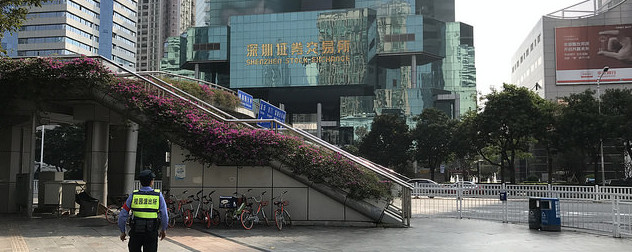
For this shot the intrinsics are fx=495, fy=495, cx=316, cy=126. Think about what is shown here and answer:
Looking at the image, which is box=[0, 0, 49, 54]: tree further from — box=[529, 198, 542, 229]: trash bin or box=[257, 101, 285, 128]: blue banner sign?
box=[529, 198, 542, 229]: trash bin

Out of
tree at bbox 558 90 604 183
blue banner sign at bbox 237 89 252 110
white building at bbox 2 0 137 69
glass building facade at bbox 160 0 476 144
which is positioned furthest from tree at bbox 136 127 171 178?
white building at bbox 2 0 137 69

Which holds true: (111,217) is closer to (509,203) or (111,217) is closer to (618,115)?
(509,203)

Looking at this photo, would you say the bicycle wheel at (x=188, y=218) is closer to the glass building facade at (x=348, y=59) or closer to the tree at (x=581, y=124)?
the tree at (x=581, y=124)

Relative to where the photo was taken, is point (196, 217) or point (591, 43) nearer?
point (196, 217)

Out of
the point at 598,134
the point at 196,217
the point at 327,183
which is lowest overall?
the point at 196,217

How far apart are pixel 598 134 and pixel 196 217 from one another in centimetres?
3265

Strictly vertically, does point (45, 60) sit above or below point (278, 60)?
below

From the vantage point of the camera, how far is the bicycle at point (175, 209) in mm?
13602

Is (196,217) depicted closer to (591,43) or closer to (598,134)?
(598,134)

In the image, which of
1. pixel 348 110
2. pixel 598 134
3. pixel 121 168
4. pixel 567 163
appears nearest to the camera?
pixel 121 168

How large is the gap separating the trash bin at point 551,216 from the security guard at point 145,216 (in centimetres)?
1090

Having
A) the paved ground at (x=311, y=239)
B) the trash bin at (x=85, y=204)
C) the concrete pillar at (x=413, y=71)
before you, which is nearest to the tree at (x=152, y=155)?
the trash bin at (x=85, y=204)

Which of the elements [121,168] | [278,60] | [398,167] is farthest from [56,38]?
[121,168]

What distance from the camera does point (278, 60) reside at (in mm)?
92125
